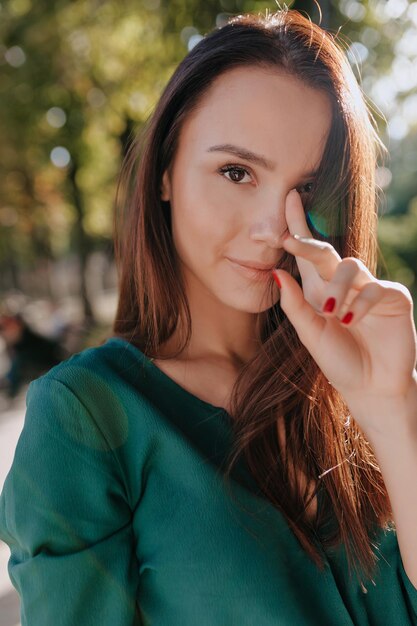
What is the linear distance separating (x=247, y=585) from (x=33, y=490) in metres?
0.52

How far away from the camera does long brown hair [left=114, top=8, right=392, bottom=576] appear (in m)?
1.62

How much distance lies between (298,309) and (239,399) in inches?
14.8

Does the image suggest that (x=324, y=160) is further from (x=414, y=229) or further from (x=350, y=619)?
(x=414, y=229)

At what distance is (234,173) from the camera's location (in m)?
1.58

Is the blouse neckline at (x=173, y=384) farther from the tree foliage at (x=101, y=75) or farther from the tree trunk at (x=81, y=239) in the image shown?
the tree trunk at (x=81, y=239)

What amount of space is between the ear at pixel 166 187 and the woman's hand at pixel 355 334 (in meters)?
0.40

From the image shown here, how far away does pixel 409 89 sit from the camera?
6961 millimetres

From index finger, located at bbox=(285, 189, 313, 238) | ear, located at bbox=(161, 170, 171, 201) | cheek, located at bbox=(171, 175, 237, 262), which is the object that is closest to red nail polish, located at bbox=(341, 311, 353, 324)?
index finger, located at bbox=(285, 189, 313, 238)

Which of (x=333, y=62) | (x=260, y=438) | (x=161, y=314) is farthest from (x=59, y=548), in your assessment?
(x=333, y=62)

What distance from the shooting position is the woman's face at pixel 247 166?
1.54m

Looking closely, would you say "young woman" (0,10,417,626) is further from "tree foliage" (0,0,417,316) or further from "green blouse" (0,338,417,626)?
"tree foliage" (0,0,417,316)

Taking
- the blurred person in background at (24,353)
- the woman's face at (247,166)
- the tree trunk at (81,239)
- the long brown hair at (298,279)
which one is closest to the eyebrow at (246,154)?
the woman's face at (247,166)

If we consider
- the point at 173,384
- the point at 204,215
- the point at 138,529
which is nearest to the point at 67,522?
the point at 138,529

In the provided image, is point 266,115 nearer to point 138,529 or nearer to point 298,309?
point 298,309
